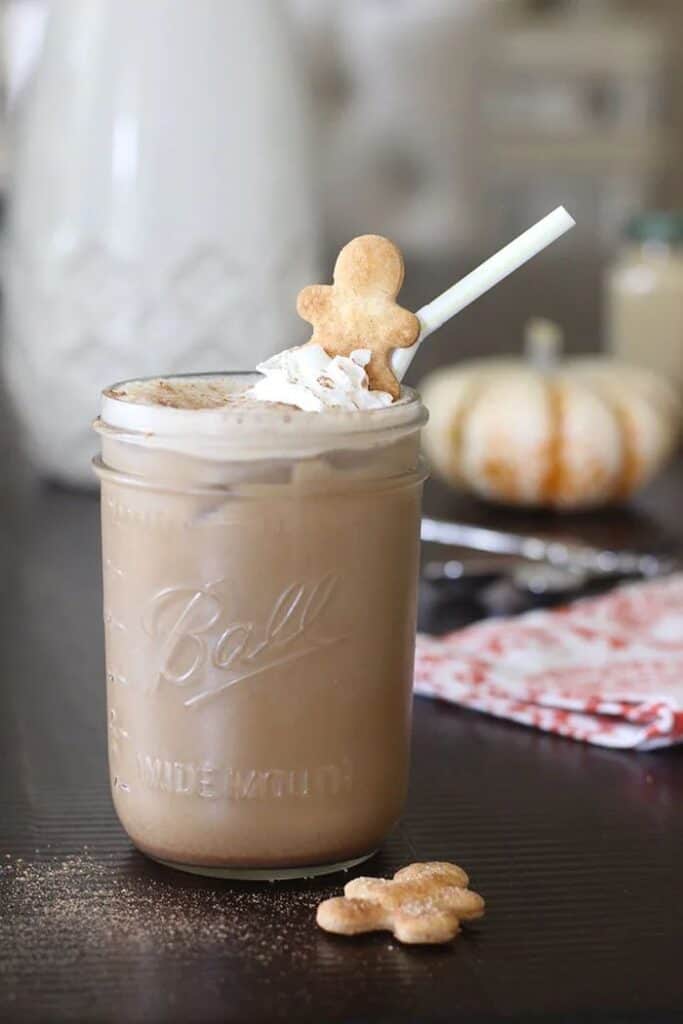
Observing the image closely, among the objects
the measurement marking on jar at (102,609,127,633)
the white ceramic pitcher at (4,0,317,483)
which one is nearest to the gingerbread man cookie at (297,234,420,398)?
the measurement marking on jar at (102,609,127,633)

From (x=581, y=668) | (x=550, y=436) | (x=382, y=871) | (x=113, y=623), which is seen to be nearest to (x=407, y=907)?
(x=382, y=871)

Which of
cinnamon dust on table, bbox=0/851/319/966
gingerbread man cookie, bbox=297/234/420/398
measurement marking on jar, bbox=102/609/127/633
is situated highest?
gingerbread man cookie, bbox=297/234/420/398

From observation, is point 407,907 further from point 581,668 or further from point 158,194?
point 158,194

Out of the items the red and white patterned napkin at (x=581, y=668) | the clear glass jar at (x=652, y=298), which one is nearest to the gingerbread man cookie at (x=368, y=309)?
the red and white patterned napkin at (x=581, y=668)

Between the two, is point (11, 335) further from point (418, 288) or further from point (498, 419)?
point (418, 288)

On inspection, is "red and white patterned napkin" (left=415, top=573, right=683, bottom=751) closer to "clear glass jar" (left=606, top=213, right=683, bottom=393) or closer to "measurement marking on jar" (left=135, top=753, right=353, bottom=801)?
"measurement marking on jar" (left=135, top=753, right=353, bottom=801)

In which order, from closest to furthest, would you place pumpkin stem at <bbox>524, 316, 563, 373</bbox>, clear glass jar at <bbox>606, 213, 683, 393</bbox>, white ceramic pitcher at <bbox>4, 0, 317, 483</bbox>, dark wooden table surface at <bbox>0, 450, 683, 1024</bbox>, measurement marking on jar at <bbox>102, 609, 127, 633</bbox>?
dark wooden table surface at <bbox>0, 450, 683, 1024</bbox>, measurement marking on jar at <bbox>102, 609, 127, 633</bbox>, white ceramic pitcher at <bbox>4, 0, 317, 483</bbox>, pumpkin stem at <bbox>524, 316, 563, 373</bbox>, clear glass jar at <bbox>606, 213, 683, 393</bbox>

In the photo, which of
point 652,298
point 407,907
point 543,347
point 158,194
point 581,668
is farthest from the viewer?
point 652,298
